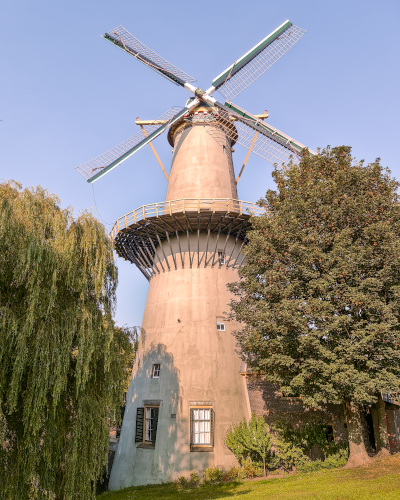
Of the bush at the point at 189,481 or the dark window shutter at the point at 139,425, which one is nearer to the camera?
the bush at the point at 189,481

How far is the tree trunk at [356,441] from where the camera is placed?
14398mm

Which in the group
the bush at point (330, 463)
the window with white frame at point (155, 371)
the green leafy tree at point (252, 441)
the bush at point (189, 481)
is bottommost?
the bush at point (189, 481)

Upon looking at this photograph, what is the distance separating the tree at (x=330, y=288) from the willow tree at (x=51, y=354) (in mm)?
6169

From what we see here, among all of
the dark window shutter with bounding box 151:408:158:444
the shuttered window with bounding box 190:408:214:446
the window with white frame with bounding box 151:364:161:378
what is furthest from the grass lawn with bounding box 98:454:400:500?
the window with white frame with bounding box 151:364:161:378

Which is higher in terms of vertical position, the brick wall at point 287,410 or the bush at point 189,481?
the brick wall at point 287,410

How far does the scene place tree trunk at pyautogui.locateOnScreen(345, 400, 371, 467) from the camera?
14.4 meters

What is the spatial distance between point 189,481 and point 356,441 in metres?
7.23

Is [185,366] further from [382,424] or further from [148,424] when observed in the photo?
[382,424]

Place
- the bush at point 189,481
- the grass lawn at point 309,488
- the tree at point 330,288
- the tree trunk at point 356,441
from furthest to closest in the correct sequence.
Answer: the bush at point 189,481 < the tree trunk at point 356,441 < the tree at point 330,288 < the grass lawn at point 309,488

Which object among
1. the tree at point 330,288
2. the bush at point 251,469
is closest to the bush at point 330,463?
the tree at point 330,288

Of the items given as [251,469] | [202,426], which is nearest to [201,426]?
[202,426]

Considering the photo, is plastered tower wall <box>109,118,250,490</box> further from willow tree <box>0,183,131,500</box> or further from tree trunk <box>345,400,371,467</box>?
willow tree <box>0,183,131,500</box>

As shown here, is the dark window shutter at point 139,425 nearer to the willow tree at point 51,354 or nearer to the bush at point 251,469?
the bush at point 251,469

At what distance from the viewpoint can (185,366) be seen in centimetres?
1895
